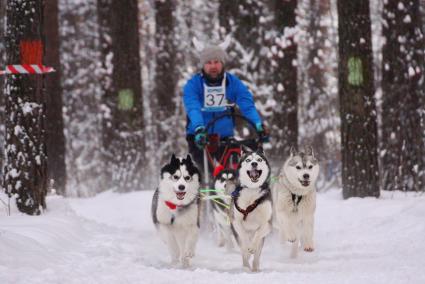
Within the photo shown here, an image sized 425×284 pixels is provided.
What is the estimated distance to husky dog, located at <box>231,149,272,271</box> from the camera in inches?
207

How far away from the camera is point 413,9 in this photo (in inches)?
368

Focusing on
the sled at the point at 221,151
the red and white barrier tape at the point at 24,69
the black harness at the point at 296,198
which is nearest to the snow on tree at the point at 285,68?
the sled at the point at 221,151

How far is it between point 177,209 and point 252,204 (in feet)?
2.53

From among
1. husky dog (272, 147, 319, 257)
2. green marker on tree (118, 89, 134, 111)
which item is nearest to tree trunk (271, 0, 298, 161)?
green marker on tree (118, 89, 134, 111)


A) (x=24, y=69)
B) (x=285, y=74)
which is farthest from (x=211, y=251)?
(x=285, y=74)

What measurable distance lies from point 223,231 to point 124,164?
6.17 meters

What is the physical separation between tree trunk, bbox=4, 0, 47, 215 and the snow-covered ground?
10.8 inches

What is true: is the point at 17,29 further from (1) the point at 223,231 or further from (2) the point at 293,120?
(2) the point at 293,120

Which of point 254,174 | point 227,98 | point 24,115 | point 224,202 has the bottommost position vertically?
point 224,202

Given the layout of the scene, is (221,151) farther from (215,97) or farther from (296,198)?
(296,198)

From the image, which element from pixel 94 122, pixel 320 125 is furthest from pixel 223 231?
pixel 94 122

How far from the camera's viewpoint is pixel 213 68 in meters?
7.00

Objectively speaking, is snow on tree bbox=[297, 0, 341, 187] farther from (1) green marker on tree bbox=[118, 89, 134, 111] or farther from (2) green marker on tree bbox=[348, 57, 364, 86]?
(2) green marker on tree bbox=[348, 57, 364, 86]

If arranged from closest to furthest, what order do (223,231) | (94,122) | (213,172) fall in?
(223,231) → (213,172) → (94,122)
